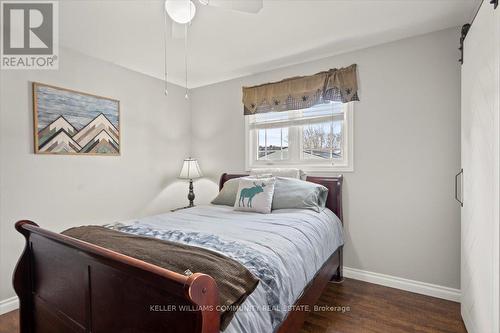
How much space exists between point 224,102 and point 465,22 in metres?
2.71

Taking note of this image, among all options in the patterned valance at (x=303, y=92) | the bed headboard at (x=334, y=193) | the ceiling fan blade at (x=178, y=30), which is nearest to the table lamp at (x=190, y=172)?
the patterned valance at (x=303, y=92)

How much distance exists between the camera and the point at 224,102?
373cm

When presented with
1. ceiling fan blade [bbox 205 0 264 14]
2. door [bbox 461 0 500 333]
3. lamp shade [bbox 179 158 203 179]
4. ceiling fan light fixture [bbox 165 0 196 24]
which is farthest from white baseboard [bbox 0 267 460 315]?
ceiling fan light fixture [bbox 165 0 196 24]

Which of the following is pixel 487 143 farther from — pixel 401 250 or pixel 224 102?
pixel 224 102

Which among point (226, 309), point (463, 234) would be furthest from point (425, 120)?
point (226, 309)

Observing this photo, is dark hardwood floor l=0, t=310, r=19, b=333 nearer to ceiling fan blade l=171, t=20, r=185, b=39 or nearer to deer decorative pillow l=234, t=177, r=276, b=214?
deer decorative pillow l=234, t=177, r=276, b=214

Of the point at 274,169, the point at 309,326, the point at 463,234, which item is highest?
the point at 274,169

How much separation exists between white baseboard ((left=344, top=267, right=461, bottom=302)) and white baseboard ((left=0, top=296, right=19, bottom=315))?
3.16m

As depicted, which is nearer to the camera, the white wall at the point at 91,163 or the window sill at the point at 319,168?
the white wall at the point at 91,163

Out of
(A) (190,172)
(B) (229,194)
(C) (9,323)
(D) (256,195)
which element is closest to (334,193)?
(D) (256,195)

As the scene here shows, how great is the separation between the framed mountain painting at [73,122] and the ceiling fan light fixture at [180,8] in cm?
174

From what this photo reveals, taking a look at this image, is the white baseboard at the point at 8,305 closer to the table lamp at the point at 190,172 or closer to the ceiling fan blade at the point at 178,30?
the table lamp at the point at 190,172

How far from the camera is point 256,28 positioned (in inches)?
90.9

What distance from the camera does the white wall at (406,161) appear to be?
228 cm
